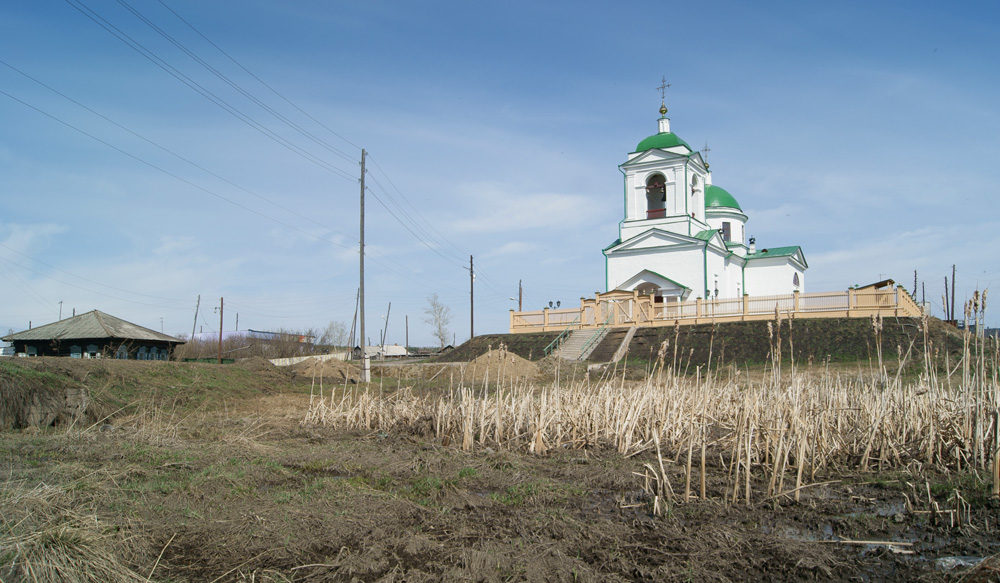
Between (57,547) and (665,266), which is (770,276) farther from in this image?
(57,547)

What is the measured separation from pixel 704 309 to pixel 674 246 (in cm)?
631

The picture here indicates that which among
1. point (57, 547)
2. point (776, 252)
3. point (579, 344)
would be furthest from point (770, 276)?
point (57, 547)

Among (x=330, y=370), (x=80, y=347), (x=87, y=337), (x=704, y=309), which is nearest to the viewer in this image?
(x=330, y=370)

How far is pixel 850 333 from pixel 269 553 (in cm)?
2529

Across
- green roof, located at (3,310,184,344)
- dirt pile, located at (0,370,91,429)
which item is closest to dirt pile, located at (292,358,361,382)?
green roof, located at (3,310,184,344)

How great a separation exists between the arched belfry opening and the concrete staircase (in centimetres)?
1085

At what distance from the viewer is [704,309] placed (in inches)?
1210

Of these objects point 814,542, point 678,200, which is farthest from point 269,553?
point 678,200

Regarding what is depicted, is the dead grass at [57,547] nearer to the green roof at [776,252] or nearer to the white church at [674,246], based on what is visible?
the white church at [674,246]

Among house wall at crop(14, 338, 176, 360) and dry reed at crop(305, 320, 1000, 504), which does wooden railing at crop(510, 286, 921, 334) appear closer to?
house wall at crop(14, 338, 176, 360)

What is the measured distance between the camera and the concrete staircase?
27.3 metres

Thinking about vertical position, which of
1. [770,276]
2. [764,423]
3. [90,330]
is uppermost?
[770,276]

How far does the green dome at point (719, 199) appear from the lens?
43950mm

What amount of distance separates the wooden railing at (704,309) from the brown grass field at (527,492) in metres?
20.5
